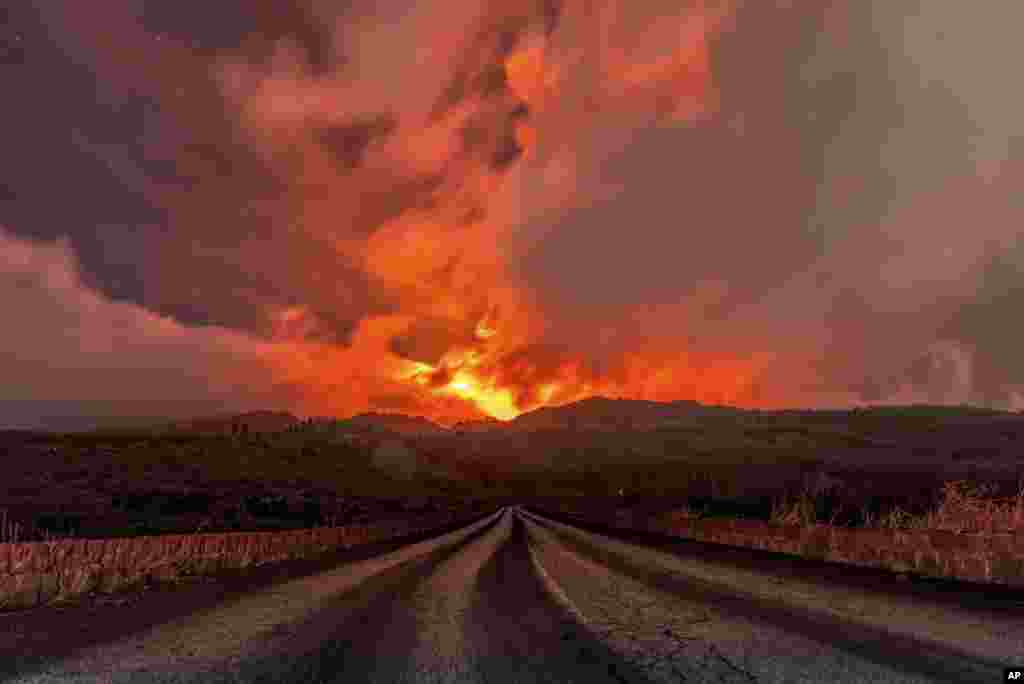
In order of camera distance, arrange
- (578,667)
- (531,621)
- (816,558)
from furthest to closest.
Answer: (816,558) → (531,621) → (578,667)

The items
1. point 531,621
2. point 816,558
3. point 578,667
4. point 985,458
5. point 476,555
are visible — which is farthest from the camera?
point 985,458

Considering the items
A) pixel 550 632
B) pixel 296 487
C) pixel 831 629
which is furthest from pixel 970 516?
pixel 296 487

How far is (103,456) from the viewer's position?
7106 cm

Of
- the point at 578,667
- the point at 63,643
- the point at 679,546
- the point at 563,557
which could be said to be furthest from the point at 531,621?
the point at 679,546

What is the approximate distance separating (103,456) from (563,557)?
67.6 meters

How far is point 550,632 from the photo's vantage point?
8.30 meters

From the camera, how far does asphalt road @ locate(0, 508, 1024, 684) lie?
20.3 ft

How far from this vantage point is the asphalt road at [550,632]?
6176mm

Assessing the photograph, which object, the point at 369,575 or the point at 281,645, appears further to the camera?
the point at 369,575

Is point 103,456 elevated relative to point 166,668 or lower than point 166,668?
elevated

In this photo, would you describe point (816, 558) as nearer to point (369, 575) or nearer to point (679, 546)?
point (679, 546)

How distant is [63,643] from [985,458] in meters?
Answer: 153

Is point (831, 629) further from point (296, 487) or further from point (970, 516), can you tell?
point (296, 487)

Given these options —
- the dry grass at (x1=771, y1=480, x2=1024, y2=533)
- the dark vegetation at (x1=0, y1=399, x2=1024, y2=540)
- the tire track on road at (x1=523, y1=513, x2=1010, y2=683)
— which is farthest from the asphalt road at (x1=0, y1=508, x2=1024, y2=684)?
the dark vegetation at (x1=0, y1=399, x2=1024, y2=540)
